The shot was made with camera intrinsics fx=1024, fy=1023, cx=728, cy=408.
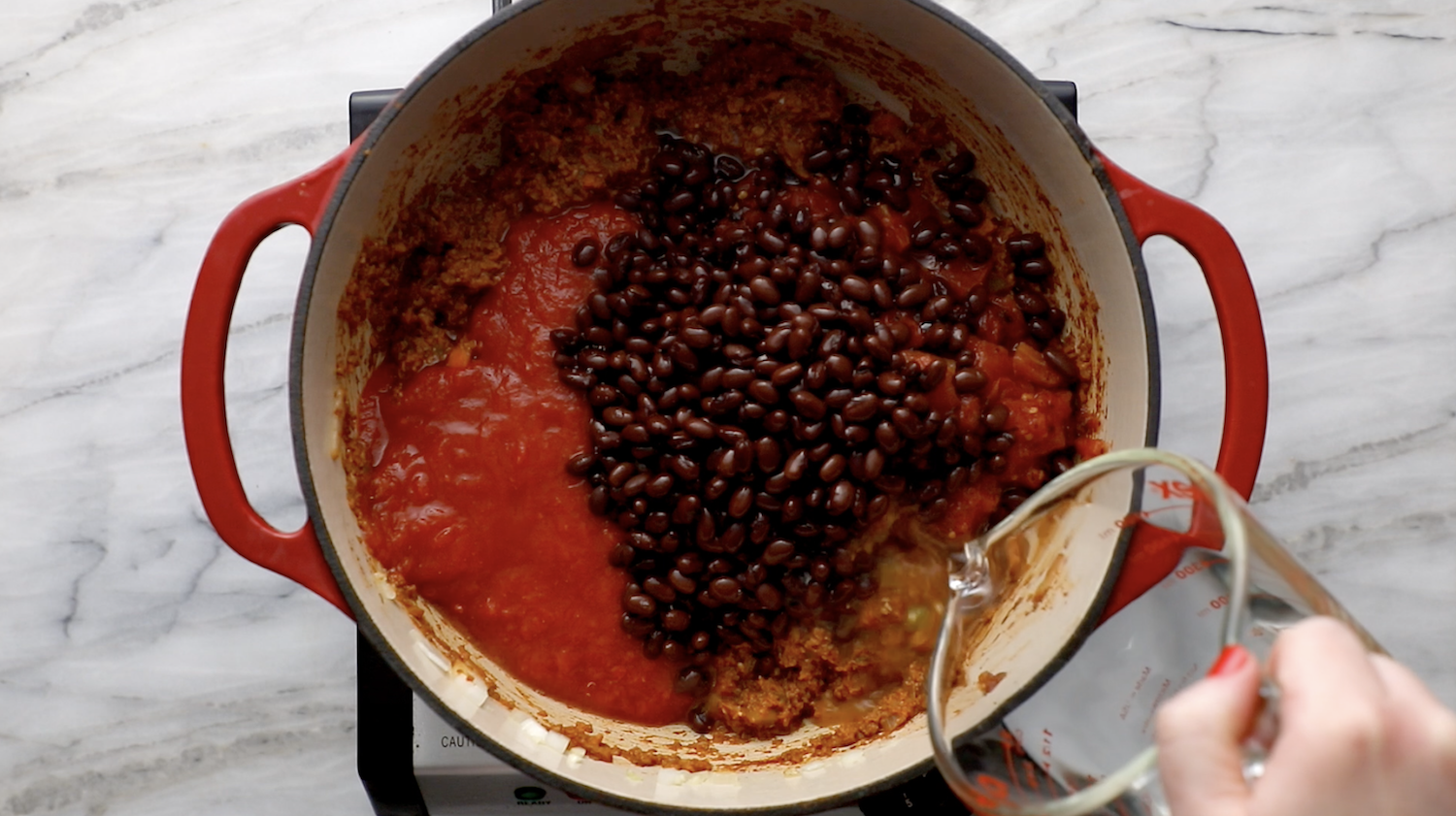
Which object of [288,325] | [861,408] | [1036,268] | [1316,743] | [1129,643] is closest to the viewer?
[1316,743]

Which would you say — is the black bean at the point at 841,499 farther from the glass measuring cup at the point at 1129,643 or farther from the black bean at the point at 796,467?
the glass measuring cup at the point at 1129,643

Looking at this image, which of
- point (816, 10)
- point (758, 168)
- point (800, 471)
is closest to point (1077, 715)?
point (800, 471)

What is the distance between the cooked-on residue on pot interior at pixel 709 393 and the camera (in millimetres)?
1671

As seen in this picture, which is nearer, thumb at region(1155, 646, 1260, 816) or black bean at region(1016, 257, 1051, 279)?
thumb at region(1155, 646, 1260, 816)

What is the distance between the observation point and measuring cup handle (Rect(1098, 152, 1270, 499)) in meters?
1.42

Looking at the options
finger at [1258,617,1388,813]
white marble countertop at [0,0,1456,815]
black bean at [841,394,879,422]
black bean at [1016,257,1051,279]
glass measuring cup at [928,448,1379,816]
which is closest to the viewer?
Answer: finger at [1258,617,1388,813]

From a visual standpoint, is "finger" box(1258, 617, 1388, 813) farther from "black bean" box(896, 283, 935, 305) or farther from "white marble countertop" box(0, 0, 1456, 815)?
"white marble countertop" box(0, 0, 1456, 815)

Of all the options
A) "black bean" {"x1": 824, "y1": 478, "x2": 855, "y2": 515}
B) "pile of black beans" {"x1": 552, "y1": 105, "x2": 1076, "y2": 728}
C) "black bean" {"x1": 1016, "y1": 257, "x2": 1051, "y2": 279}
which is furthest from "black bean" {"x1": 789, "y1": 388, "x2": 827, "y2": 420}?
"black bean" {"x1": 1016, "y1": 257, "x2": 1051, "y2": 279}

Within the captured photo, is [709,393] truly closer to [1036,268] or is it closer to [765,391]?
[765,391]

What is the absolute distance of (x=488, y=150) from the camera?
1.80m

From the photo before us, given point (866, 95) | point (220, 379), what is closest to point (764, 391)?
point (866, 95)

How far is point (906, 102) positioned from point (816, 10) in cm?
23

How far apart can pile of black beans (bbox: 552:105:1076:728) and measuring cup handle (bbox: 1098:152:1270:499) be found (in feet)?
1.00

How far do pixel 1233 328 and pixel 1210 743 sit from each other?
78 cm
